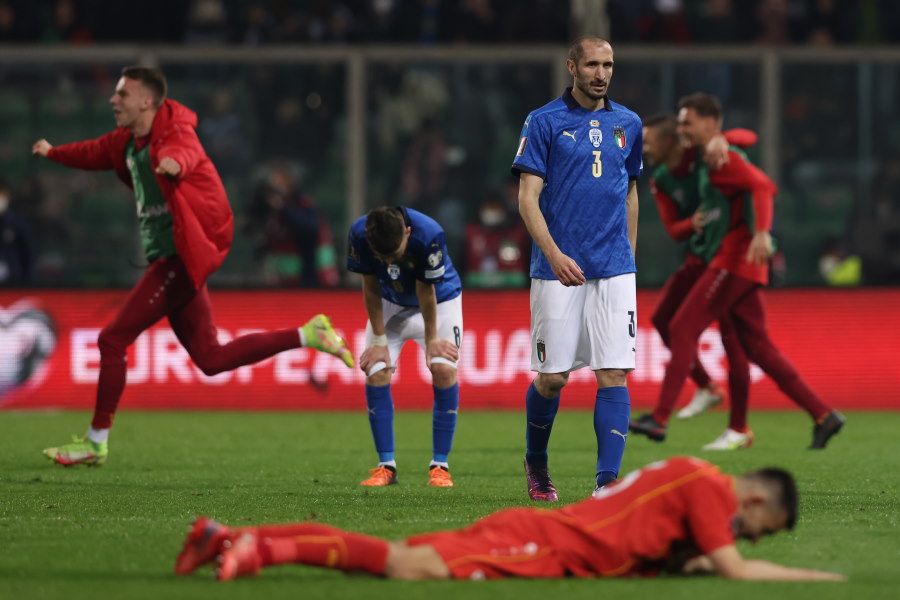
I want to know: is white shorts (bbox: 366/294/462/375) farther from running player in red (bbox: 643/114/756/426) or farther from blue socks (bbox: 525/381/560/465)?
running player in red (bbox: 643/114/756/426)

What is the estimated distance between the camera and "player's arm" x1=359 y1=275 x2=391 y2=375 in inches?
342

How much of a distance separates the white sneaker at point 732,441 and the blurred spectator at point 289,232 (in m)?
5.97

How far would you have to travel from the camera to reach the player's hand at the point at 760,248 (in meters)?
10.5

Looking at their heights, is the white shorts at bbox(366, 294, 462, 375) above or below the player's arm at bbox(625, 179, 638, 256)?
below

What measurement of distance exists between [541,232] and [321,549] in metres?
2.68

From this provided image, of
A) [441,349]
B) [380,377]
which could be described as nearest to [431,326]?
[441,349]

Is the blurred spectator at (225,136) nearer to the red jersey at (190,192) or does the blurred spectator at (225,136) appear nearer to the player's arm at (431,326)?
the red jersey at (190,192)

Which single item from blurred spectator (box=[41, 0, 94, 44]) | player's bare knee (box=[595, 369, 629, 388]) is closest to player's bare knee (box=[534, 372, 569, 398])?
player's bare knee (box=[595, 369, 629, 388])

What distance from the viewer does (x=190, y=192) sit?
9312mm

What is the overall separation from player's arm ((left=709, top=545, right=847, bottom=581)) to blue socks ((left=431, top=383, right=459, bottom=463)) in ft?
11.4

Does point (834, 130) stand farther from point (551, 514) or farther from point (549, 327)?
point (551, 514)

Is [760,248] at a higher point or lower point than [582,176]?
lower

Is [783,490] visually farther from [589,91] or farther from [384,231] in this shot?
[384,231]

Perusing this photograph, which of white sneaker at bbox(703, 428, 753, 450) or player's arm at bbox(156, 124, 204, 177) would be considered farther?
white sneaker at bbox(703, 428, 753, 450)
